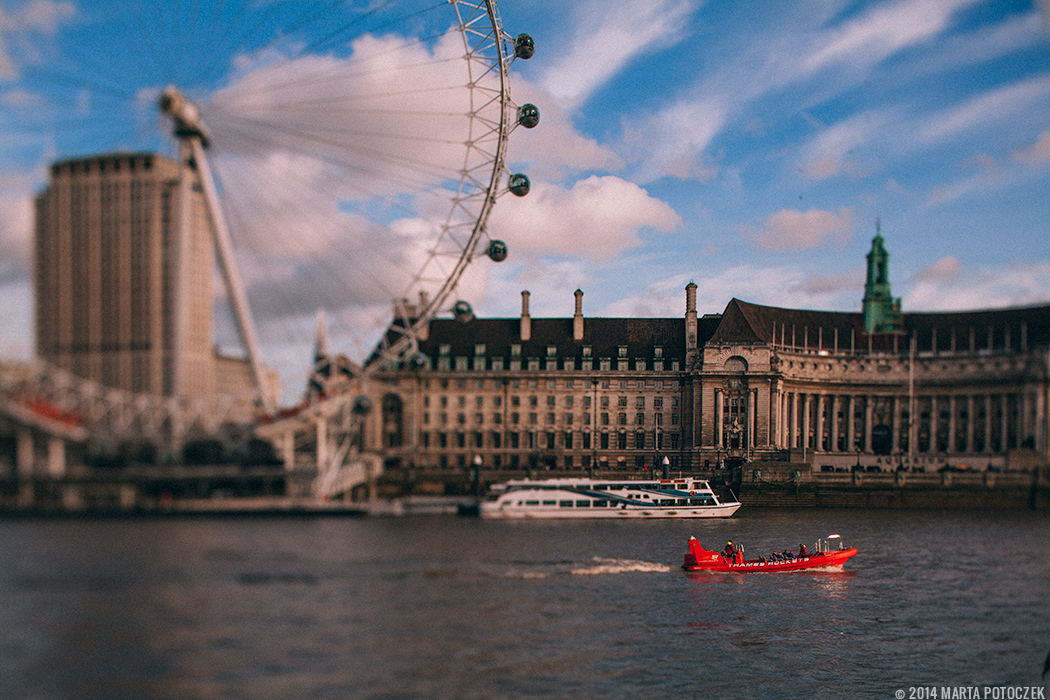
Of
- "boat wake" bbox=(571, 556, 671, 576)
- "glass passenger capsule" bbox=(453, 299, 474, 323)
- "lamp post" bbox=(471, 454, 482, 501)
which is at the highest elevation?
"glass passenger capsule" bbox=(453, 299, 474, 323)

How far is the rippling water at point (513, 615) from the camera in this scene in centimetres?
552

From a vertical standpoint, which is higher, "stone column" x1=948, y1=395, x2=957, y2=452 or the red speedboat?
"stone column" x1=948, y1=395, x2=957, y2=452

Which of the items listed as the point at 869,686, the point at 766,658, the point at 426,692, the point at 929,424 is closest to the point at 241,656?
the point at 426,692

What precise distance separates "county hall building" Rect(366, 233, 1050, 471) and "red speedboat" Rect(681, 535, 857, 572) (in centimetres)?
111

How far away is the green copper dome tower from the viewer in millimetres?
9320

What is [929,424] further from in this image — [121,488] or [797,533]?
[121,488]

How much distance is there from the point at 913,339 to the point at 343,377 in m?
7.27

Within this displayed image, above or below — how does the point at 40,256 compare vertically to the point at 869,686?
above

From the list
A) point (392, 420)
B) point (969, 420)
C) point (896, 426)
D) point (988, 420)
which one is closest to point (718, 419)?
point (896, 426)

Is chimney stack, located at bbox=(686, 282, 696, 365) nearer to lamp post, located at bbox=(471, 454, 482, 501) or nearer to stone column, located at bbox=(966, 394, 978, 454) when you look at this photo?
stone column, located at bbox=(966, 394, 978, 454)

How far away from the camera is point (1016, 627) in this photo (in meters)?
9.05

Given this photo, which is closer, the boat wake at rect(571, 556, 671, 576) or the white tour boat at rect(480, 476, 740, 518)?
the white tour boat at rect(480, 476, 740, 518)
